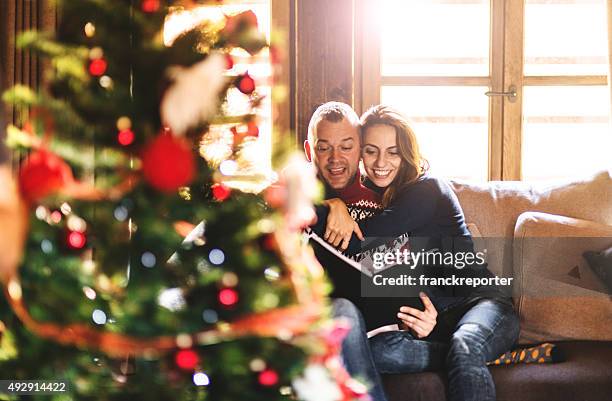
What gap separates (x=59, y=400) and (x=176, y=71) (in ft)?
1.54

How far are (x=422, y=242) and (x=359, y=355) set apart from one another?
51 cm

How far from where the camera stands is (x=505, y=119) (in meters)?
3.27

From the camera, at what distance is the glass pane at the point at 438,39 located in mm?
3275

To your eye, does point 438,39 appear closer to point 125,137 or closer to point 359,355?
point 359,355

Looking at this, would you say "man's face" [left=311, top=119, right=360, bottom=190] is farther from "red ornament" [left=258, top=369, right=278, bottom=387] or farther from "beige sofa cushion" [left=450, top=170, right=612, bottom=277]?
"red ornament" [left=258, top=369, right=278, bottom=387]

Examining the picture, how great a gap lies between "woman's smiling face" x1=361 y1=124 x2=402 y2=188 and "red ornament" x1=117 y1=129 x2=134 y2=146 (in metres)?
1.58

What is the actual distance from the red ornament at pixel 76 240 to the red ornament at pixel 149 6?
318 millimetres

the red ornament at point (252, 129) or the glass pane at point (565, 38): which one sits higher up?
the glass pane at point (565, 38)

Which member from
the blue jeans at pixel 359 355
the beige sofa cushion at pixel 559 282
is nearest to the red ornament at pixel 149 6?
the blue jeans at pixel 359 355

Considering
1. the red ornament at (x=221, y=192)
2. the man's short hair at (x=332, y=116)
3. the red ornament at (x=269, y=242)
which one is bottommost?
the red ornament at (x=269, y=242)

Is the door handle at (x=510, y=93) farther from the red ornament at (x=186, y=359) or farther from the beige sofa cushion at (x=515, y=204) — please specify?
the red ornament at (x=186, y=359)

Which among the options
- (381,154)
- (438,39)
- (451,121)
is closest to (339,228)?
(381,154)

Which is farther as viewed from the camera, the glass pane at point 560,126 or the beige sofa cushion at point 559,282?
the glass pane at point 560,126

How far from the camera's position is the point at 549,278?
2.49 metres
